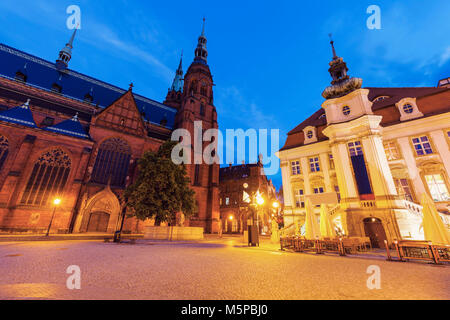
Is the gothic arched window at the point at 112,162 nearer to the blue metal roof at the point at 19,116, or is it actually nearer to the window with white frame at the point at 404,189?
the blue metal roof at the point at 19,116

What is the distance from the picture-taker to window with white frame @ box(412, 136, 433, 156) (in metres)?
16.2

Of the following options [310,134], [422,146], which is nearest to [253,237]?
[310,134]

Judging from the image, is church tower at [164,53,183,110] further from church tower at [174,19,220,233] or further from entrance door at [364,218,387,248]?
entrance door at [364,218,387,248]

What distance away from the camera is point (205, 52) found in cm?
4772

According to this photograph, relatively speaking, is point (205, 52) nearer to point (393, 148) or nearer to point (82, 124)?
point (82, 124)

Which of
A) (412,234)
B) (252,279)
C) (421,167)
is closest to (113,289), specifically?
(252,279)

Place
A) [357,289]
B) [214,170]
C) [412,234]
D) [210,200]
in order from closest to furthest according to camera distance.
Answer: [357,289]
[412,234]
[210,200]
[214,170]

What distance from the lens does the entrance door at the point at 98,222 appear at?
22734 mm

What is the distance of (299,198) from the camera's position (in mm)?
21266

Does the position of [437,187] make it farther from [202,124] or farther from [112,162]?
[112,162]

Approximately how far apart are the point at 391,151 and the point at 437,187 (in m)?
4.36

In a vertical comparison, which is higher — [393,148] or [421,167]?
[393,148]

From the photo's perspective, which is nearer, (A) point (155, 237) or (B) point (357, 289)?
(B) point (357, 289)
